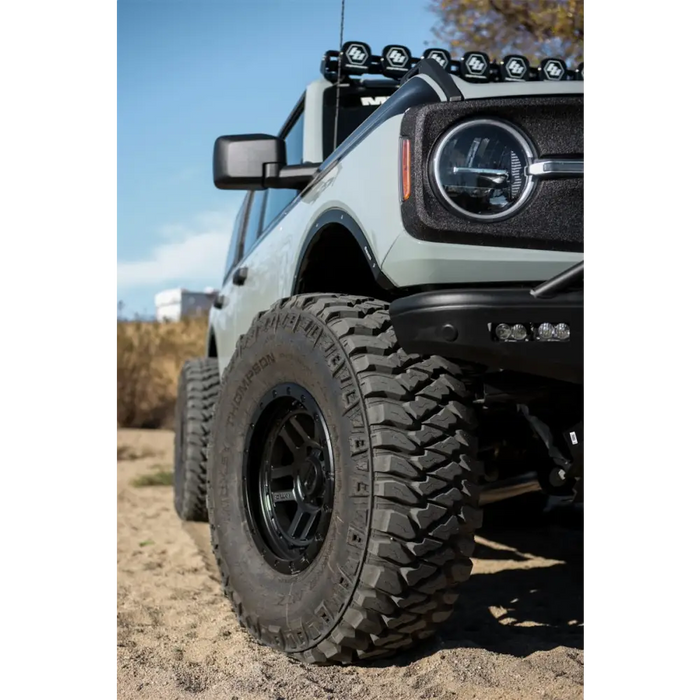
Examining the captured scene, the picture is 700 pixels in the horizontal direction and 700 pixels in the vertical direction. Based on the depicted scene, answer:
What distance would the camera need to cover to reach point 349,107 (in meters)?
3.72

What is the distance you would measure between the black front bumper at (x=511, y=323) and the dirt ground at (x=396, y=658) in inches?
33.7

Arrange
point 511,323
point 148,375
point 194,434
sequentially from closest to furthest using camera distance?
1. point 511,323
2. point 194,434
3. point 148,375

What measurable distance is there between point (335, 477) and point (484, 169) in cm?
91

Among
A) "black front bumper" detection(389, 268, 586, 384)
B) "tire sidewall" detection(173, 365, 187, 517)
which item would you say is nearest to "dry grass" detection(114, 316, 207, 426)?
"tire sidewall" detection(173, 365, 187, 517)

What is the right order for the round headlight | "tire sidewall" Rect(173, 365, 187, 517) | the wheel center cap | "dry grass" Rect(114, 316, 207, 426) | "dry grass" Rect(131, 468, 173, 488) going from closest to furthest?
the round headlight
the wheel center cap
"tire sidewall" Rect(173, 365, 187, 517)
"dry grass" Rect(131, 468, 173, 488)
"dry grass" Rect(114, 316, 207, 426)

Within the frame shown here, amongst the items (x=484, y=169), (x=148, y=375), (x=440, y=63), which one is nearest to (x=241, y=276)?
(x=440, y=63)

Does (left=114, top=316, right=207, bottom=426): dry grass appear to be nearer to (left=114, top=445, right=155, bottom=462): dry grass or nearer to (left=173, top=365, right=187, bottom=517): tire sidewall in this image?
(left=114, top=445, right=155, bottom=462): dry grass

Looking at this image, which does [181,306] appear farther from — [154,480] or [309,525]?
[309,525]

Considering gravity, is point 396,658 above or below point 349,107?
below

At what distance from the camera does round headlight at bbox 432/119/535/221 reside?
2162 mm
